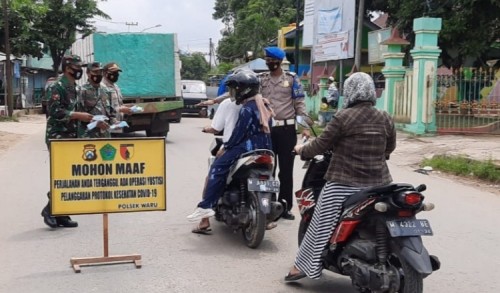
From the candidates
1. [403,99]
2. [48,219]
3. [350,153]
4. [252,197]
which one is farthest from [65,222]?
[403,99]

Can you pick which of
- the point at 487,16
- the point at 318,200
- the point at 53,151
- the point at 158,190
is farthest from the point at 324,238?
the point at 487,16

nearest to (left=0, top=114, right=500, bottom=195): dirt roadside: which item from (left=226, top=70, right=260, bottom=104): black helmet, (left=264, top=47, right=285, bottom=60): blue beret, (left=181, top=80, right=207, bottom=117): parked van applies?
(left=264, top=47, right=285, bottom=60): blue beret

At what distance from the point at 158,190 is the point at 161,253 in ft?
2.12

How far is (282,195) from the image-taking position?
704 cm

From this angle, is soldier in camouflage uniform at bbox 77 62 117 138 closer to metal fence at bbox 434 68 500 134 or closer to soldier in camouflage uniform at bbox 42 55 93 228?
soldier in camouflage uniform at bbox 42 55 93 228

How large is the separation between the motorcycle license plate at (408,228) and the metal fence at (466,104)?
1215 centimetres

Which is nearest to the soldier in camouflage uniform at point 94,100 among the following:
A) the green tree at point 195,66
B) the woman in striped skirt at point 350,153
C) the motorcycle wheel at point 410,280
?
the woman in striped skirt at point 350,153

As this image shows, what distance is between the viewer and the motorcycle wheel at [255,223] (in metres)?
5.64

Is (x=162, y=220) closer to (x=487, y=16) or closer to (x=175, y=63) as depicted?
(x=175, y=63)

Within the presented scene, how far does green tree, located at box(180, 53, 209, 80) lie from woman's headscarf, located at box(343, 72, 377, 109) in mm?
81798

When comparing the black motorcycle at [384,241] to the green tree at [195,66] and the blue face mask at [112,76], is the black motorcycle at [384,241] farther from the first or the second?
the green tree at [195,66]

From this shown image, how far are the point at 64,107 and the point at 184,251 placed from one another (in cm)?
203

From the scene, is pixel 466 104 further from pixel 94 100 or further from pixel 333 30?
pixel 333 30

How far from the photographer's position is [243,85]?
5859mm
